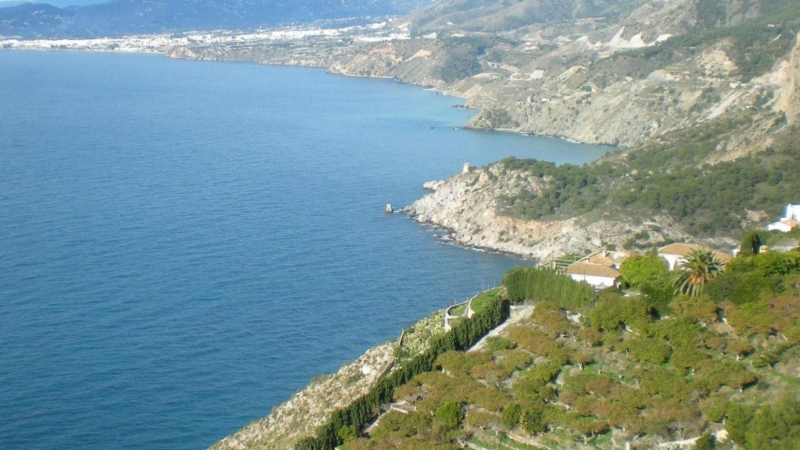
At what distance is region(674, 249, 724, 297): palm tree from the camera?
22125 millimetres

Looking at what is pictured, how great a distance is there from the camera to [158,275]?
37.7m

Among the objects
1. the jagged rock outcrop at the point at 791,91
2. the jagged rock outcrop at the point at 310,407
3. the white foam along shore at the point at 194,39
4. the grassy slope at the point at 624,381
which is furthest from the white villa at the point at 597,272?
the white foam along shore at the point at 194,39

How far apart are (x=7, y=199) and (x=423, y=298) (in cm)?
2333

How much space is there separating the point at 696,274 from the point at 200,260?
22.1 metres

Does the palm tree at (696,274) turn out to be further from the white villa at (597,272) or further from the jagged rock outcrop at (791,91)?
the jagged rock outcrop at (791,91)

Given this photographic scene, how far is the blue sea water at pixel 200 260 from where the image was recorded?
→ 90.2 ft

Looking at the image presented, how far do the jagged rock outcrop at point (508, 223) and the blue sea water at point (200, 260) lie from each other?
1602 millimetres

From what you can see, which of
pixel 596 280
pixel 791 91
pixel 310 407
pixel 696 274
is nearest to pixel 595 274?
pixel 596 280

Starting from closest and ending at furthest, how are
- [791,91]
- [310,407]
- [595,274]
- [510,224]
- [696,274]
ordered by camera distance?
[696,274] < [310,407] < [595,274] < [510,224] < [791,91]

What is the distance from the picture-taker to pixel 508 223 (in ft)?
153

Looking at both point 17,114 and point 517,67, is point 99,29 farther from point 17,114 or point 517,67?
point 17,114

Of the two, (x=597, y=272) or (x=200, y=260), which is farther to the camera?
(x=200, y=260)

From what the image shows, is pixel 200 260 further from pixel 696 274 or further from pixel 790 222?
A: pixel 696 274

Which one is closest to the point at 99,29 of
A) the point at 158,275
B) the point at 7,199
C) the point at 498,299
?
the point at 7,199
